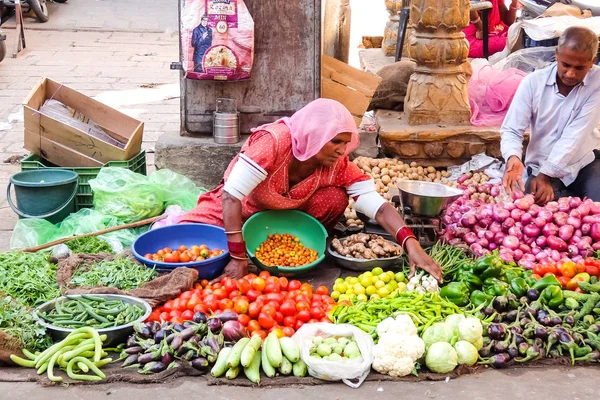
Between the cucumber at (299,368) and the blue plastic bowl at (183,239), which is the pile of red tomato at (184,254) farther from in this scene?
the cucumber at (299,368)

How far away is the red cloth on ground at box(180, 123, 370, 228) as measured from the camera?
407 cm

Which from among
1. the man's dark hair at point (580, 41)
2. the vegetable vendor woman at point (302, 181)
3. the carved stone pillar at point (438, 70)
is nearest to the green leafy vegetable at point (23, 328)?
the vegetable vendor woman at point (302, 181)

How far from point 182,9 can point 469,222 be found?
270 cm

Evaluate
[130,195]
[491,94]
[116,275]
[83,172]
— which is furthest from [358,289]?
[491,94]

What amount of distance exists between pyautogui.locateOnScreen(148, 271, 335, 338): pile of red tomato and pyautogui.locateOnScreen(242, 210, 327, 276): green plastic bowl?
55 centimetres

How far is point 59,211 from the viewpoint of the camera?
192 inches

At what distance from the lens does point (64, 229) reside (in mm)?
4801

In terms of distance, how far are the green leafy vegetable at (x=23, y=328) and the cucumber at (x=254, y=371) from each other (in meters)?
1.01

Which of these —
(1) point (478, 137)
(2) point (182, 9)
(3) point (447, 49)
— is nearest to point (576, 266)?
(1) point (478, 137)

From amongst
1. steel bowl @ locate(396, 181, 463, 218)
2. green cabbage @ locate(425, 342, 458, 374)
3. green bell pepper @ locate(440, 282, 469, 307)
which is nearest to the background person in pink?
steel bowl @ locate(396, 181, 463, 218)

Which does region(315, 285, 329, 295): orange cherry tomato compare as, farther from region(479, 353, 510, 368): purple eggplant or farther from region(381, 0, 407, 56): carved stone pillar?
region(381, 0, 407, 56): carved stone pillar

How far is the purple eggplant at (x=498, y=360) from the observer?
3.32 m

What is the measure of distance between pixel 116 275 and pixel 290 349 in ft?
3.99

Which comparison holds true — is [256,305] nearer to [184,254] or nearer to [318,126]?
[184,254]
